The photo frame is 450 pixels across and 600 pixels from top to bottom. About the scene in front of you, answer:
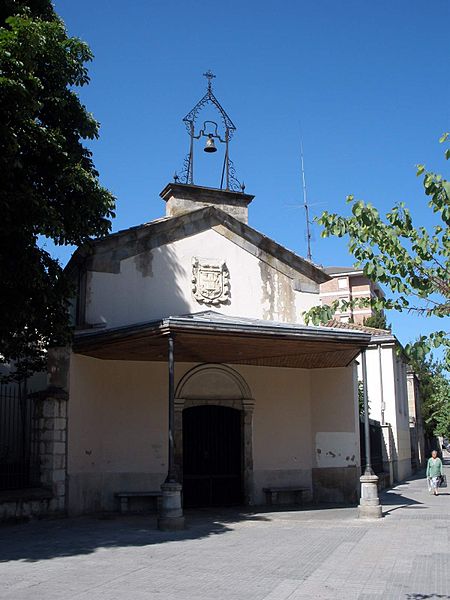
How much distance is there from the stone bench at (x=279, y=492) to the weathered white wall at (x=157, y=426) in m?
0.16

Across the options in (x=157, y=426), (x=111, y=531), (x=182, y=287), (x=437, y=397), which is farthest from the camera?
(x=182, y=287)

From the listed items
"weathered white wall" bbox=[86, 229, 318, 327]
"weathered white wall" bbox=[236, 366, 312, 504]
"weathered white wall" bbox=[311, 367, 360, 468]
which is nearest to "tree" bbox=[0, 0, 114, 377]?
"weathered white wall" bbox=[86, 229, 318, 327]

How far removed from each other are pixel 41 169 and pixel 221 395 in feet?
22.3

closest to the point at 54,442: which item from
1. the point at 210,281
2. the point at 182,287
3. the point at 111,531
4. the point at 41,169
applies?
the point at 111,531

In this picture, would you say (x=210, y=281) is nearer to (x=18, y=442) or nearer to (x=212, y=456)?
(x=212, y=456)

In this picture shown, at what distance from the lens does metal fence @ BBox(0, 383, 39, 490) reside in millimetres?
13055

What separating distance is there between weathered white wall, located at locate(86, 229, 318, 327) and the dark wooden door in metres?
2.46

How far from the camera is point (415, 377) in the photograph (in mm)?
34750

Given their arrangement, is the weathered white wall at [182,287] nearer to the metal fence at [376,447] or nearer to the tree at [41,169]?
the tree at [41,169]

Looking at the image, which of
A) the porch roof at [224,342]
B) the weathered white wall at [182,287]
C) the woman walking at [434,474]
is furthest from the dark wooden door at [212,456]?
the woman walking at [434,474]

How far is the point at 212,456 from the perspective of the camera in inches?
602

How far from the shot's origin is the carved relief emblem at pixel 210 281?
596 inches

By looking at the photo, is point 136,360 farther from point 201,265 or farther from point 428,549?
point 428,549

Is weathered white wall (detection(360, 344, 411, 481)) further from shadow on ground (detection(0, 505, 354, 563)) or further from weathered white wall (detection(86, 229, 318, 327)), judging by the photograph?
shadow on ground (detection(0, 505, 354, 563))
